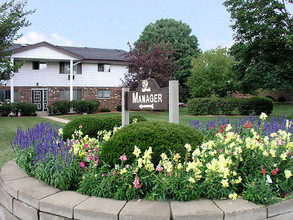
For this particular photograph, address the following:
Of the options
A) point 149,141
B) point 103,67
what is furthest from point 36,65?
point 149,141

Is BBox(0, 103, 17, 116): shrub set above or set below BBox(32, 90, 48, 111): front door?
below

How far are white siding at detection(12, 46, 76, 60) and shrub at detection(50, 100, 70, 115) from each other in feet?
13.4

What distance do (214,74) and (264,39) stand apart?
9995mm

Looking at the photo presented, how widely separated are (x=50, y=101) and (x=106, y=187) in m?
21.7

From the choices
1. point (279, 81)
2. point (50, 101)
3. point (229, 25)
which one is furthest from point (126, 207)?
point (50, 101)

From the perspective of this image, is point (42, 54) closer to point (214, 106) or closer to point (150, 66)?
point (150, 66)

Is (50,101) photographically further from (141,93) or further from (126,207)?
(126,207)

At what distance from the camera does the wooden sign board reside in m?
4.69

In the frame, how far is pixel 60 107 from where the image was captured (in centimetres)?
2038

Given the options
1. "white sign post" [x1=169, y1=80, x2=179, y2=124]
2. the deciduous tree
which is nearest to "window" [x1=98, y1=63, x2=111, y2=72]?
the deciduous tree

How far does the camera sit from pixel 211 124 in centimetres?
550

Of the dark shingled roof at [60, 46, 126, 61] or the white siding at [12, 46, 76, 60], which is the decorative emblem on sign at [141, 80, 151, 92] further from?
the dark shingled roof at [60, 46, 126, 61]

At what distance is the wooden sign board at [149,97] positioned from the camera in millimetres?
4688

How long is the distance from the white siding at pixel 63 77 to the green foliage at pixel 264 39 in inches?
569
